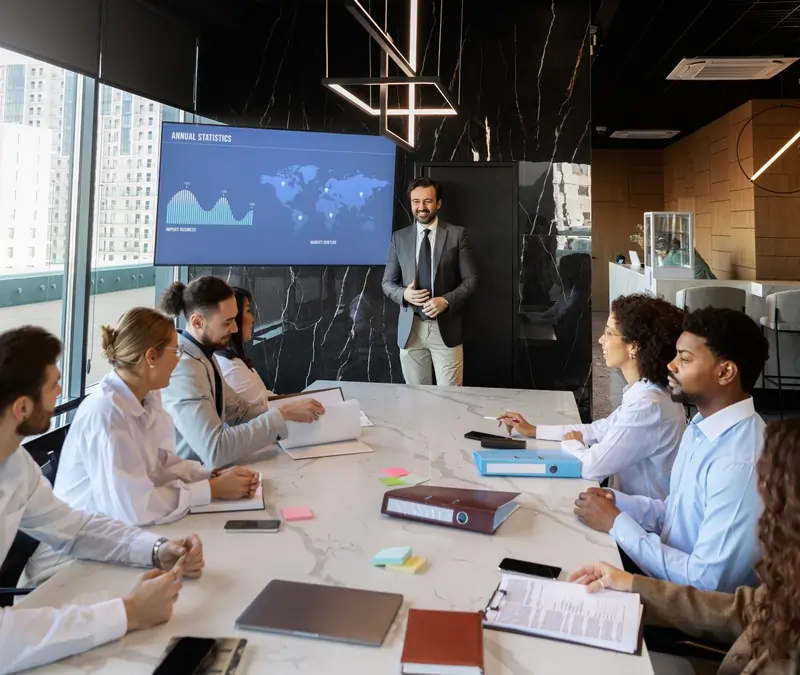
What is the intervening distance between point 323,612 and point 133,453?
75 cm

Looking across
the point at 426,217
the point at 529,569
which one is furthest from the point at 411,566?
the point at 426,217

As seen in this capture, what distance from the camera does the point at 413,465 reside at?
2.04m

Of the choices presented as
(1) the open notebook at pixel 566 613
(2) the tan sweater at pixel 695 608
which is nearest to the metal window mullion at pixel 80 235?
(1) the open notebook at pixel 566 613

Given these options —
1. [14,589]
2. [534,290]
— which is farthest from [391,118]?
[14,589]

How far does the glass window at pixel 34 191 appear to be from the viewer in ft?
10.3

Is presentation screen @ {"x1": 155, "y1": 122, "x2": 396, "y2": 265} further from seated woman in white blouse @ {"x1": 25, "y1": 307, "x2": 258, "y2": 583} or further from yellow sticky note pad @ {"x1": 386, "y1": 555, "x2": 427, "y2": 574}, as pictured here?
yellow sticky note pad @ {"x1": 386, "y1": 555, "x2": 427, "y2": 574}

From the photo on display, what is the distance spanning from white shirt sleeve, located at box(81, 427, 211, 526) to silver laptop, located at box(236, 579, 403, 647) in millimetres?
482

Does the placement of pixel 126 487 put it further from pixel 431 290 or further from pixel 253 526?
pixel 431 290

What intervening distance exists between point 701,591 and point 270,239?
12.9 ft

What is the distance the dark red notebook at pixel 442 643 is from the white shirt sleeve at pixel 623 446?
0.93 m

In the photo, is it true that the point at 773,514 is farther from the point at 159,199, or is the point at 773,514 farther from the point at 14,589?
the point at 159,199

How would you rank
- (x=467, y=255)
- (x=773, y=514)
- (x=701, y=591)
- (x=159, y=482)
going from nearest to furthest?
(x=773, y=514) < (x=701, y=591) < (x=159, y=482) < (x=467, y=255)

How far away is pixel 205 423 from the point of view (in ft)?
6.78

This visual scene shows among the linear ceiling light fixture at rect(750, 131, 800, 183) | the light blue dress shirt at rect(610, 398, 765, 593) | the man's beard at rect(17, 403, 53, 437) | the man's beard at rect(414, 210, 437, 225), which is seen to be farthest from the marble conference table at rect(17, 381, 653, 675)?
the linear ceiling light fixture at rect(750, 131, 800, 183)
